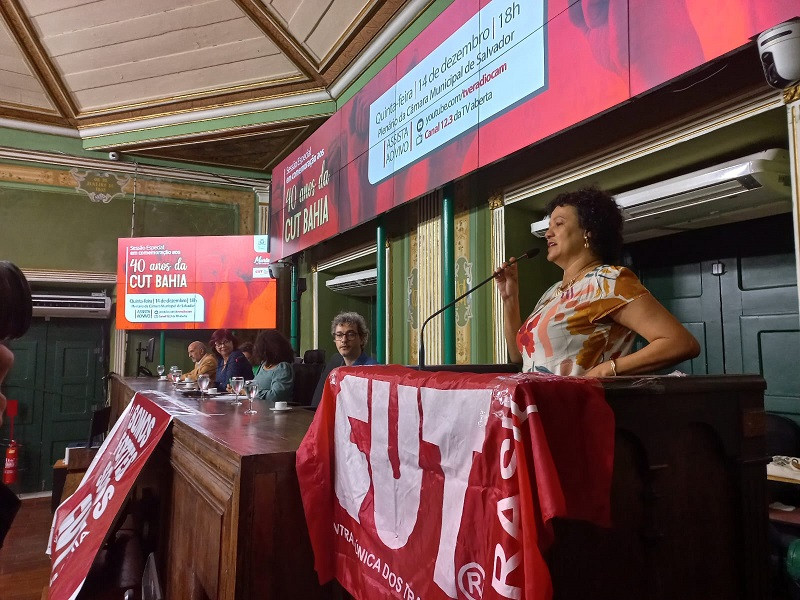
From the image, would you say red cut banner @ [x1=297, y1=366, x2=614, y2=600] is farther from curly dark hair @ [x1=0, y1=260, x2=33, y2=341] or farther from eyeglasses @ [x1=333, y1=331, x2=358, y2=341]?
eyeglasses @ [x1=333, y1=331, x2=358, y2=341]

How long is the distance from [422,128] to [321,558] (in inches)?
93.7

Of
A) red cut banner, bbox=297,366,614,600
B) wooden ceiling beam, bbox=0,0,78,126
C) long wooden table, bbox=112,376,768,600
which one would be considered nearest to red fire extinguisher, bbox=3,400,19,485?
wooden ceiling beam, bbox=0,0,78,126

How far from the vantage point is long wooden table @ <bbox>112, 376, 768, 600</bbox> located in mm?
759

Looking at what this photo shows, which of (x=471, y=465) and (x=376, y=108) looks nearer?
(x=471, y=465)

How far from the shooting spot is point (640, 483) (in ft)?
2.59

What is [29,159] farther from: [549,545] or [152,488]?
[549,545]

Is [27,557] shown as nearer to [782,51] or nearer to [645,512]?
[645,512]

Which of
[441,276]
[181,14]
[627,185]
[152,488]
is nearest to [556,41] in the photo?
[627,185]

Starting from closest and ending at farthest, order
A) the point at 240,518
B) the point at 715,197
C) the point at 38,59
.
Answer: the point at 240,518, the point at 715,197, the point at 38,59

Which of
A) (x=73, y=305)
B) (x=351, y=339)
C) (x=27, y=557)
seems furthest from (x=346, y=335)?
(x=73, y=305)

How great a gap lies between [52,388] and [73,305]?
94 centimetres

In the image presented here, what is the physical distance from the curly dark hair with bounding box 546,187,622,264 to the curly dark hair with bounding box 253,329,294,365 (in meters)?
2.29

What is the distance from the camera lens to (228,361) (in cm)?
480

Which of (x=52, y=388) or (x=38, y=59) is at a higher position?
(x=38, y=59)
